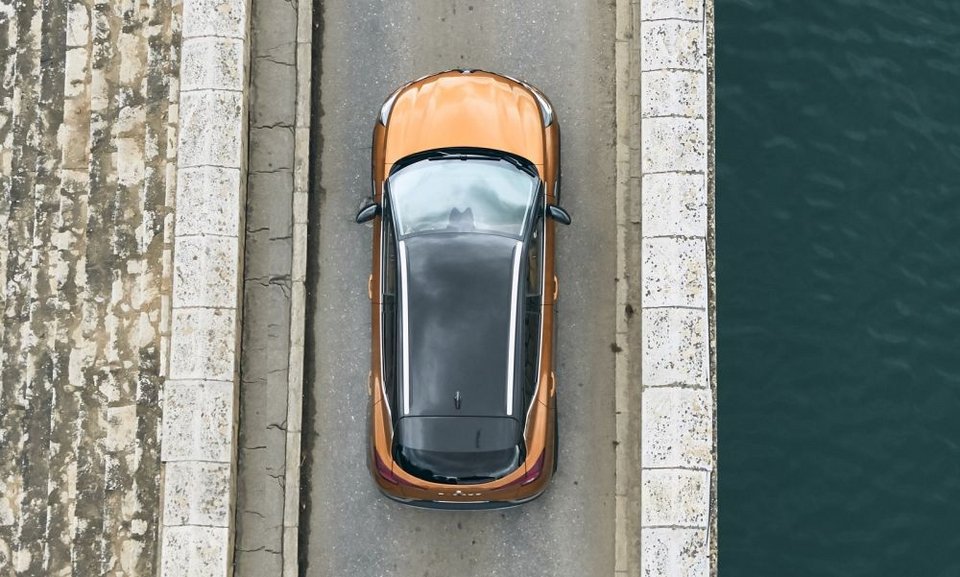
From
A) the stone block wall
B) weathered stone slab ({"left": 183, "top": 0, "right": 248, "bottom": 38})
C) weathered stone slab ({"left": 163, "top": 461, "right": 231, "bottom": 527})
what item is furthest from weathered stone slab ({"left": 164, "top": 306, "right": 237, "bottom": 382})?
weathered stone slab ({"left": 183, "top": 0, "right": 248, "bottom": 38})

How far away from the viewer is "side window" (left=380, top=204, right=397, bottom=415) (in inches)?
380

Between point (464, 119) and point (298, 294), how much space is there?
2847mm

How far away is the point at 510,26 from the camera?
37.2 ft

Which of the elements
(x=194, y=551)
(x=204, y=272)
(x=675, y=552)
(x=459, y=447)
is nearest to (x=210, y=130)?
(x=204, y=272)

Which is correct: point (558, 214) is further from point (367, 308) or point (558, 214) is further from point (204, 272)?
point (204, 272)

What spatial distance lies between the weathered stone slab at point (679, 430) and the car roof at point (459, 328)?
63.9 inches

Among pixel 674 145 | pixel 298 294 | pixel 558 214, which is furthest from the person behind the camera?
pixel 298 294

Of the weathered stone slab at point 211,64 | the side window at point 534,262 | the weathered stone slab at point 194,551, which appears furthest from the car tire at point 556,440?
the weathered stone slab at point 211,64

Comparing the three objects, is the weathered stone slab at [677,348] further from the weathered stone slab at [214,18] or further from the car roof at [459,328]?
the weathered stone slab at [214,18]

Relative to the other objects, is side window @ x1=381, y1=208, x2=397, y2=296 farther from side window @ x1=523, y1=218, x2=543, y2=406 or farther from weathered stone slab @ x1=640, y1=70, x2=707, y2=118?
weathered stone slab @ x1=640, y1=70, x2=707, y2=118

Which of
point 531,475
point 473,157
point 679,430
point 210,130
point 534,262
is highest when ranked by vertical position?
point 210,130

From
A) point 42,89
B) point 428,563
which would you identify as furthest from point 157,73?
point 428,563

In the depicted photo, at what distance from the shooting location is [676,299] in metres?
9.86

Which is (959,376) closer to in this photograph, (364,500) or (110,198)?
(364,500)
